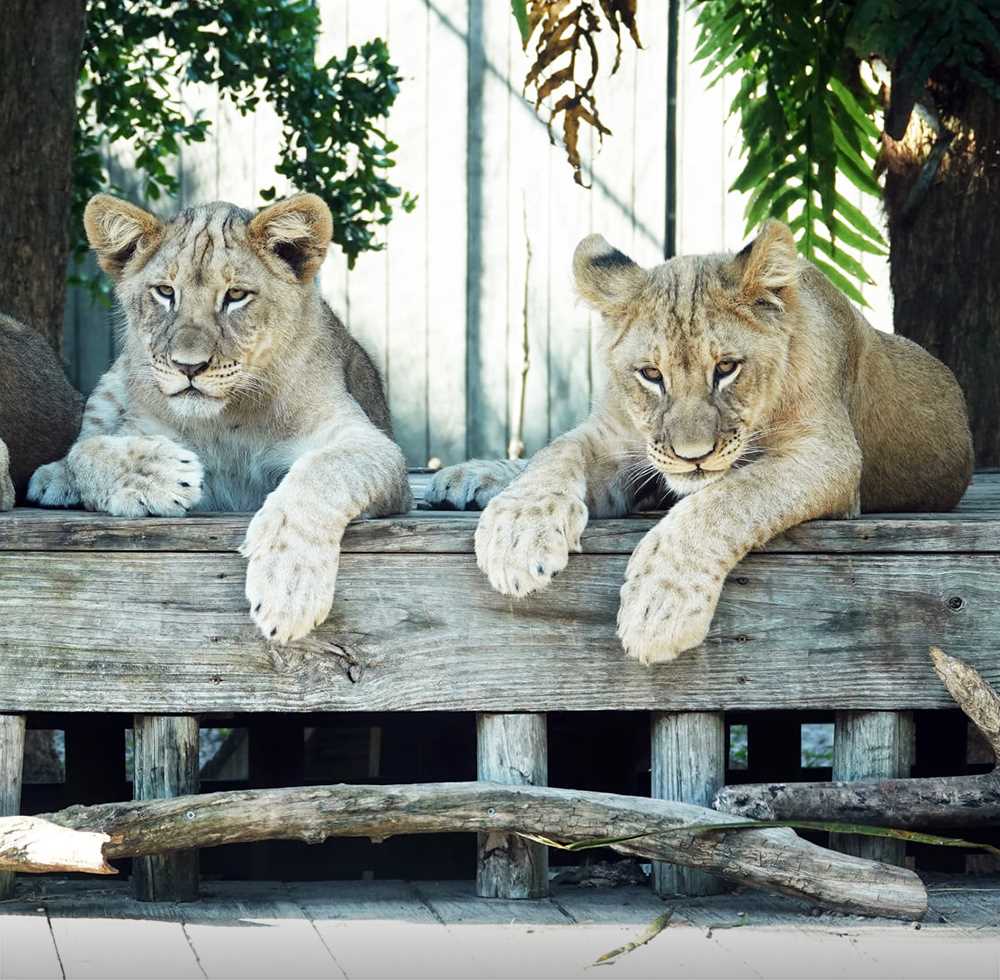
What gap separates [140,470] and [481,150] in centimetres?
609

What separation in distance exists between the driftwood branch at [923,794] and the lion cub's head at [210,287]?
→ 1495mm

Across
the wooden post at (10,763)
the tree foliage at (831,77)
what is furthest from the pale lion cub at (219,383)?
the tree foliage at (831,77)

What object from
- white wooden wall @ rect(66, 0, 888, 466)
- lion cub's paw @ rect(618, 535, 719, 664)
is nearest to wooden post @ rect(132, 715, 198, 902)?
lion cub's paw @ rect(618, 535, 719, 664)

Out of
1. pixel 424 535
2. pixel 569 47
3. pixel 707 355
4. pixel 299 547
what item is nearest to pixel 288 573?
pixel 299 547

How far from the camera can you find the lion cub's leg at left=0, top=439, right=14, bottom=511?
3938 mm

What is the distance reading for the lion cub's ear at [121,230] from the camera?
4102mm

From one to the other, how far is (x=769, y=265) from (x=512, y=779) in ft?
4.16

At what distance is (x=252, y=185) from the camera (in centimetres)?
923

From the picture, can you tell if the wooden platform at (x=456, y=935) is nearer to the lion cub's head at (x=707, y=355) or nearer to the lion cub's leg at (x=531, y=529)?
the lion cub's leg at (x=531, y=529)

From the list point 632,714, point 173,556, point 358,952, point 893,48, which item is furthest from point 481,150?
point 358,952

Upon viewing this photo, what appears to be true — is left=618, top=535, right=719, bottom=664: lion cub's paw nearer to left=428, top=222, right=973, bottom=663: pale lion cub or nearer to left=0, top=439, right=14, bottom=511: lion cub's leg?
left=428, top=222, right=973, bottom=663: pale lion cub

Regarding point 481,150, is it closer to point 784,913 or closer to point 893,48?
point 893,48

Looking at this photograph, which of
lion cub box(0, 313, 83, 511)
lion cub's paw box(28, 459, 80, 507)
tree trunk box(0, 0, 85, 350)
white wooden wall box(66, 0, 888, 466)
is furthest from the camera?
white wooden wall box(66, 0, 888, 466)

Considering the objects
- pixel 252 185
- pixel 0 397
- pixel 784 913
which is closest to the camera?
pixel 784 913
